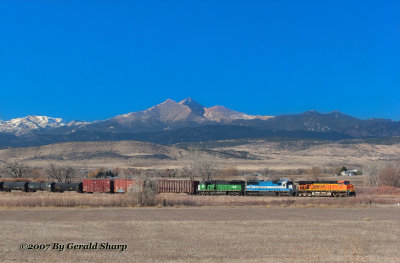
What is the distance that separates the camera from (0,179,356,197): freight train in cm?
7244

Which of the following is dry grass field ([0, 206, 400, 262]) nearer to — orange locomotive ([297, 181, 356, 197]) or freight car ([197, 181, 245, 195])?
orange locomotive ([297, 181, 356, 197])

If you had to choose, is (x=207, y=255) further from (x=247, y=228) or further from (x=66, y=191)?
(x=66, y=191)

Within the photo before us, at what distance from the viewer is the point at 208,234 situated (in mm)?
32594

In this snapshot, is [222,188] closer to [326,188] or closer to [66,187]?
[326,188]

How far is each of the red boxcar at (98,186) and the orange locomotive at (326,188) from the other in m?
31.1

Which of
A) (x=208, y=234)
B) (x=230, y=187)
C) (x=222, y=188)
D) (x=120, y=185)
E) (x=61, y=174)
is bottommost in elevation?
(x=208, y=234)

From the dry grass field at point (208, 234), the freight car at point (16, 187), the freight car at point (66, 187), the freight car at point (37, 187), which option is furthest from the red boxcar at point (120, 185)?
the dry grass field at point (208, 234)

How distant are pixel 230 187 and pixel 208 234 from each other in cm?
4330

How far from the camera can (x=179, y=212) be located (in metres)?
49.4

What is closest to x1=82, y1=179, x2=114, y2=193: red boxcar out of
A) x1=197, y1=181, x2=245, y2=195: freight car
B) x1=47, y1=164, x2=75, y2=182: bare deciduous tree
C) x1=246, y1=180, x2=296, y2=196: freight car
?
x1=197, y1=181, x2=245, y2=195: freight car

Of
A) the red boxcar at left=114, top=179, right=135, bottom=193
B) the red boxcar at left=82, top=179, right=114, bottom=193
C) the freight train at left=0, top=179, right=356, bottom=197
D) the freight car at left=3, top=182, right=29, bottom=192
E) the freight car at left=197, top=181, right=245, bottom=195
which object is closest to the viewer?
the freight train at left=0, top=179, right=356, bottom=197

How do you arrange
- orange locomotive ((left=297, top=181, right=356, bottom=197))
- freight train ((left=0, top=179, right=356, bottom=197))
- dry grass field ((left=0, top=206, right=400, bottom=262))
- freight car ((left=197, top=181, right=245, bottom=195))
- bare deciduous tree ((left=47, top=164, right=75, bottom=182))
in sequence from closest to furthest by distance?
dry grass field ((left=0, top=206, right=400, bottom=262)), orange locomotive ((left=297, top=181, right=356, bottom=197)), freight train ((left=0, top=179, right=356, bottom=197)), freight car ((left=197, top=181, right=245, bottom=195)), bare deciduous tree ((left=47, top=164, right=75, bottom=182))

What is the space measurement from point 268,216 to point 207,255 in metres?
21.6

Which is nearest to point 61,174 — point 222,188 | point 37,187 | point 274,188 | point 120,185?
point 37,187
